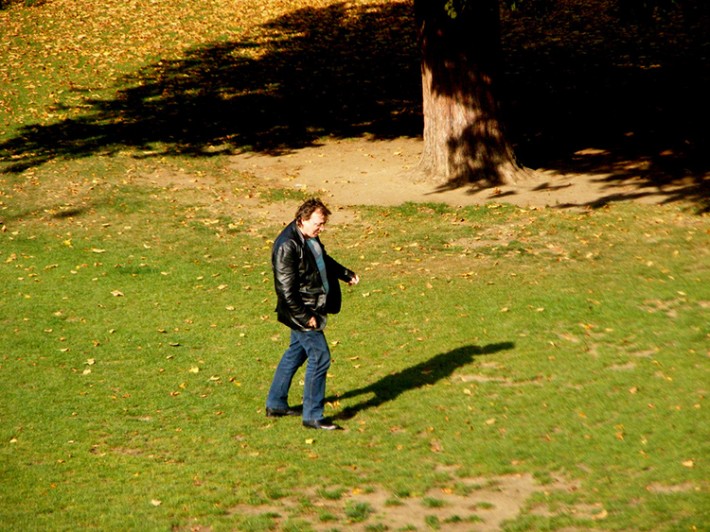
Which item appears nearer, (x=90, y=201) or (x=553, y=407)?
(x=553, y=407)

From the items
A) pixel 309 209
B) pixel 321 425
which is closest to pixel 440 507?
pixel 321 425

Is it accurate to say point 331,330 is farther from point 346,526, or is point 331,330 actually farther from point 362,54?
point 362,54

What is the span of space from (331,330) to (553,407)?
3.33 metres

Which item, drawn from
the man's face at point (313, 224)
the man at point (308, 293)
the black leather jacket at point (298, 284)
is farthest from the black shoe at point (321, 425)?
the man's face at point (313, 224)

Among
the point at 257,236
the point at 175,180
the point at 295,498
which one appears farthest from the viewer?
the point at 175,180

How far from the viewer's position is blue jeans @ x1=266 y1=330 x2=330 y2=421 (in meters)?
7.76

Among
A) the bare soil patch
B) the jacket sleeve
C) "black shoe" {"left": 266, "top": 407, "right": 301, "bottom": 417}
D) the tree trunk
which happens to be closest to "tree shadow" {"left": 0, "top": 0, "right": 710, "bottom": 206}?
the tree trunk

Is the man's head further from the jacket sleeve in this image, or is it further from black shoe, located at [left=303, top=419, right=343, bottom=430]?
black shoe, located at [left=303, top=419, right=343, bottom=430]

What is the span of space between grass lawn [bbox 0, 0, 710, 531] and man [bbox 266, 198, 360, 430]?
47cm

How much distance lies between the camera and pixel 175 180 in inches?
707

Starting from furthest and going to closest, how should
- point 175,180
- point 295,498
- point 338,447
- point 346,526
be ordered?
point 175,180 < point 338,447 < point 295,498 < point 346,526

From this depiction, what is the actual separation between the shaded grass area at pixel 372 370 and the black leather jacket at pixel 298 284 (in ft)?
3.58

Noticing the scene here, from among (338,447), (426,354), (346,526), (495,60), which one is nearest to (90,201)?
(495,60)

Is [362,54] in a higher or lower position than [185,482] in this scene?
higher
